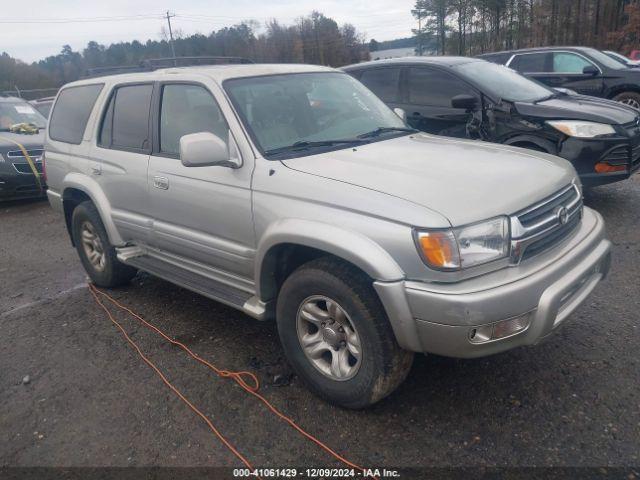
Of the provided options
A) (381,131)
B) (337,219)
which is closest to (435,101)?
(381,131)

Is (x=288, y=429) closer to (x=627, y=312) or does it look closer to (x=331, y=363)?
(x=331, y=363)

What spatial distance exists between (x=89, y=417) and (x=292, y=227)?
1.64 m

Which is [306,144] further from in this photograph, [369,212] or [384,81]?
[384,81]

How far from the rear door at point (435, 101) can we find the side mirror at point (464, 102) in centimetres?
28

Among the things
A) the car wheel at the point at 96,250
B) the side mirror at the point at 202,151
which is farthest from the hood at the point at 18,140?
the side mirror at the point at 202,151

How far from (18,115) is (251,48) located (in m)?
47.2

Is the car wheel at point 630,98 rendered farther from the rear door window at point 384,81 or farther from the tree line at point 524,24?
the tree line at point 524,24

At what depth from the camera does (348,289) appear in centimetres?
261

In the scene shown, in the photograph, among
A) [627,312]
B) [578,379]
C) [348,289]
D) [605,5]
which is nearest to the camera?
[348,289]

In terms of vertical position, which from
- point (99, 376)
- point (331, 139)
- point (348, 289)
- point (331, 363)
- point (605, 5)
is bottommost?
point (99, 376)

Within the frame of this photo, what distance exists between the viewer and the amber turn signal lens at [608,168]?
18.0 feet

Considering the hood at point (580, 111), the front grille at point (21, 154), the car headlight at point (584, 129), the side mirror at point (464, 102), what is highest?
the side mirror at point (464, 102)

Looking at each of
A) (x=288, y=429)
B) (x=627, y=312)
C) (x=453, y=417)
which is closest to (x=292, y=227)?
(x=288, y=429)

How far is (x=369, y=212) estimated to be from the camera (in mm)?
2541
